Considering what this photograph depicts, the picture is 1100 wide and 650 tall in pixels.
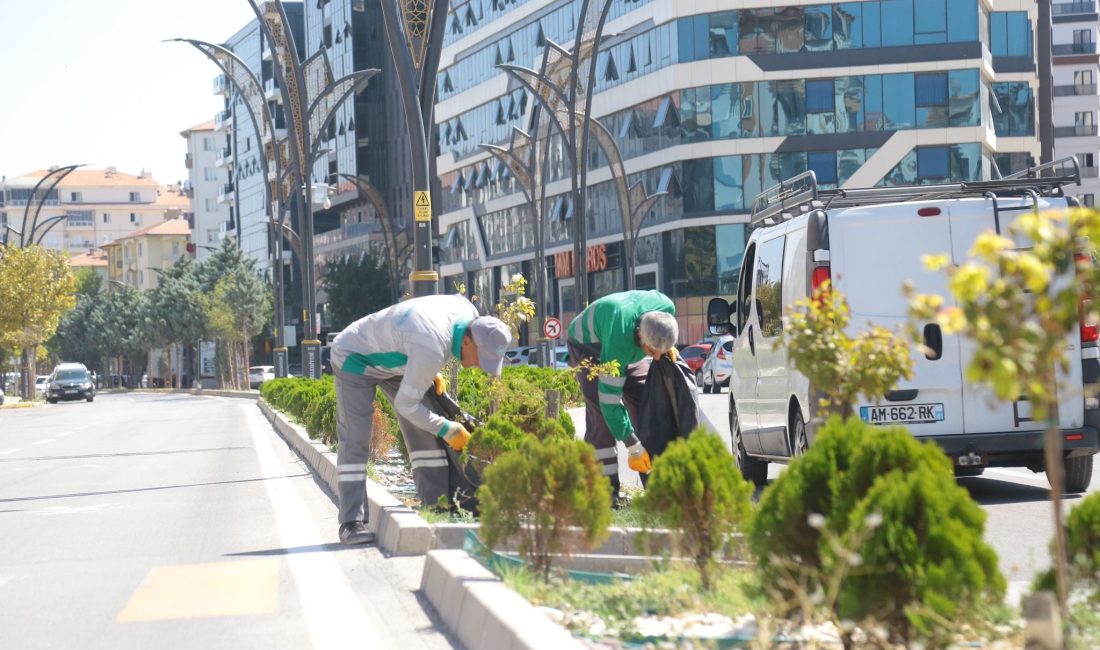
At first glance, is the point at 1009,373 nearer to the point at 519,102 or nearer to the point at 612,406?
the point at 612,406

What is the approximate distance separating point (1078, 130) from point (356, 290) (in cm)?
5106

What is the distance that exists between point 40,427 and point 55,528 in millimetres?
27253

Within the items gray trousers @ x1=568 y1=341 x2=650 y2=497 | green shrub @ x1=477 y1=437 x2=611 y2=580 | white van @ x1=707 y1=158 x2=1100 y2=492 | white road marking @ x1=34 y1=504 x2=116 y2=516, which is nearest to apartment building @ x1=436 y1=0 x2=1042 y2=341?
white road marking @ x1=34 y1=504 x2=116 y2=516

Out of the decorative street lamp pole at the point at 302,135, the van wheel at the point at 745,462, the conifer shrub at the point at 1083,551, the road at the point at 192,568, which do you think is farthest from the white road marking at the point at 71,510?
the decorative street lamp pole at the point at 302,135

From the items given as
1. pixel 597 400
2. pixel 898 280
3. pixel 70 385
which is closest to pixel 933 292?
pixel 898 280

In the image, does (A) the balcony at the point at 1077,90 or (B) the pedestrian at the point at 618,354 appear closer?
(B) the pedestrian at the point at 618,354

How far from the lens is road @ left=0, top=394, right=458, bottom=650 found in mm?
7379

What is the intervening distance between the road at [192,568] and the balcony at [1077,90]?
10148 cm

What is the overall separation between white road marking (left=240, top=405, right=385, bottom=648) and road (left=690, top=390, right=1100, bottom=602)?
2083 millimetres

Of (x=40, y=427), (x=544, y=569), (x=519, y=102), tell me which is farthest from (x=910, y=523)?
(x=519, y=102)

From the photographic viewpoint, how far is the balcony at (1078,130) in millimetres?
111062

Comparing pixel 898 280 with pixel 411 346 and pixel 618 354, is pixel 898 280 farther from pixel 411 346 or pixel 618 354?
pixel 411 346

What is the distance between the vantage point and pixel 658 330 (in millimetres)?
10844

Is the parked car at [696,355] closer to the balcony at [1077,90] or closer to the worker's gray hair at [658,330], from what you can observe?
the worker's gray hair at [658,330]
